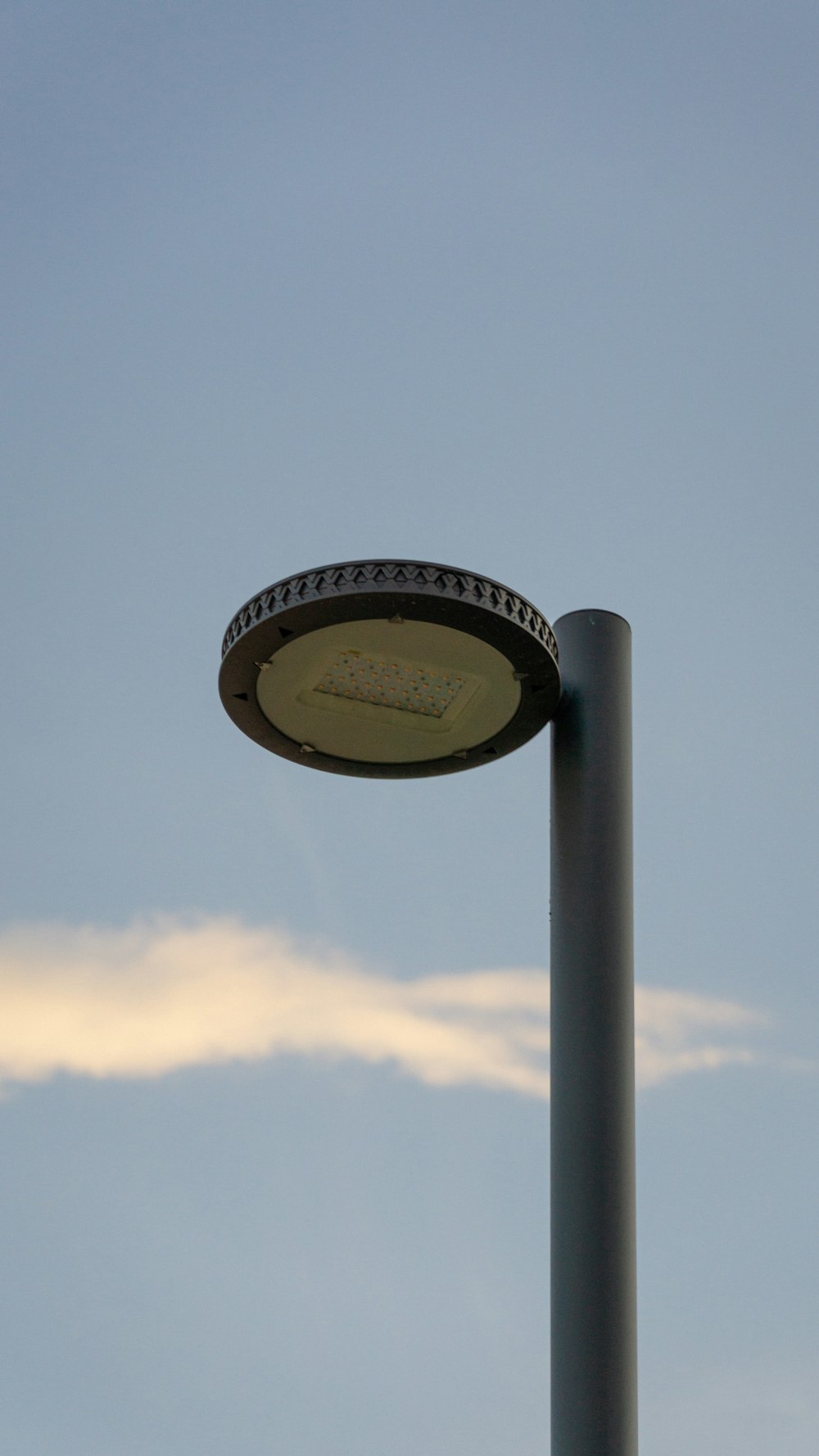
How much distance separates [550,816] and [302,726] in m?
1.65

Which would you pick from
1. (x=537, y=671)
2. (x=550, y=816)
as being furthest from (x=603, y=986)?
(x=537, y=671)

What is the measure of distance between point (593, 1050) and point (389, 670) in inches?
97.2

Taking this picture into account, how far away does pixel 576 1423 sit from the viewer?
7922 mm

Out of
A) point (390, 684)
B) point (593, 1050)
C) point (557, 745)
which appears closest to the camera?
point (593, 1050)

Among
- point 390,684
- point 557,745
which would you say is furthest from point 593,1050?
point 390,684

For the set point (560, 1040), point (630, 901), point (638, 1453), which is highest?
point (630, 901)

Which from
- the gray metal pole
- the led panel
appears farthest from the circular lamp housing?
the gray metal pole

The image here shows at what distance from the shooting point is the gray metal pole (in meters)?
7.99

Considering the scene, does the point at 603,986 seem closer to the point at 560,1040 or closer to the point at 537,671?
the point at 560,1040

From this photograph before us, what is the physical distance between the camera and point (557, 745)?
930 centimetres

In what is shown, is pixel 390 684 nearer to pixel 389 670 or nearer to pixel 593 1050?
pixel 389 670

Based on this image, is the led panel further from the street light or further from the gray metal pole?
the gray metal pole

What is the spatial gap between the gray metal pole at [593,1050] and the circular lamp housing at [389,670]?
1.64 ft

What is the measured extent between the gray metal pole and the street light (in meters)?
0.01
